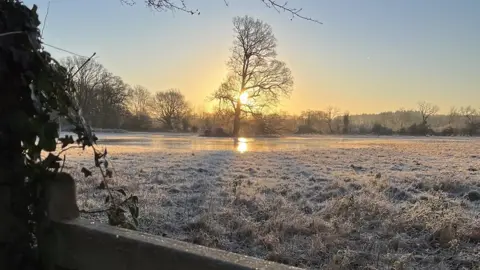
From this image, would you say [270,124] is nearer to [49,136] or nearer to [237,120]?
[237,120]

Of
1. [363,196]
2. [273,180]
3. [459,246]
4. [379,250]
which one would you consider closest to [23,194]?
[379,250]

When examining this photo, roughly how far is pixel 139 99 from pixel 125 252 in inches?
3003

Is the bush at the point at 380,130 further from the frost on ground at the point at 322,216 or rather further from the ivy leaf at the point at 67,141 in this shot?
the ivy leaf at the point at 67,141

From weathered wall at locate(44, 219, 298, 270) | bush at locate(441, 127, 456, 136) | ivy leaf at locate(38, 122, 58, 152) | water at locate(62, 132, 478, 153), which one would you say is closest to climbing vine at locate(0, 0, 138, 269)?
ivy leaf at locate(38, 122, 58, 152)

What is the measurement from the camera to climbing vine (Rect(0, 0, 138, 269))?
6.35ft

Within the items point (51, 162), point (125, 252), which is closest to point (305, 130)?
point (51, 162)

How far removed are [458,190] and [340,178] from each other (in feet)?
8.15

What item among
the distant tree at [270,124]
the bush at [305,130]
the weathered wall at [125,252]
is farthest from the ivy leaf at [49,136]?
the bush at [305,130]

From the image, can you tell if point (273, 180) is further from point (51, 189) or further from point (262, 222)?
point (51, 189)

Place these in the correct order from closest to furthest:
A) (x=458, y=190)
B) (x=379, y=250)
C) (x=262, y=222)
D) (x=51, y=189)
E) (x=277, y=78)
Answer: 1. (x=51, y=189)
2. (x=379, y=250)
3. (x=262, y=222)
4. (x=458, y=190)
5. (x=277, y=78)

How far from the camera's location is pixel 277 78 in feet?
138

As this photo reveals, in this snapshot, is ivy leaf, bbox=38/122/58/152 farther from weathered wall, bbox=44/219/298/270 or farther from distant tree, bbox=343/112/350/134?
distant tree, bbox=343/112/350/134

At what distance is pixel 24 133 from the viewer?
1.95 metres

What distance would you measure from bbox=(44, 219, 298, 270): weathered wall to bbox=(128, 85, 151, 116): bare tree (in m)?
69.1
